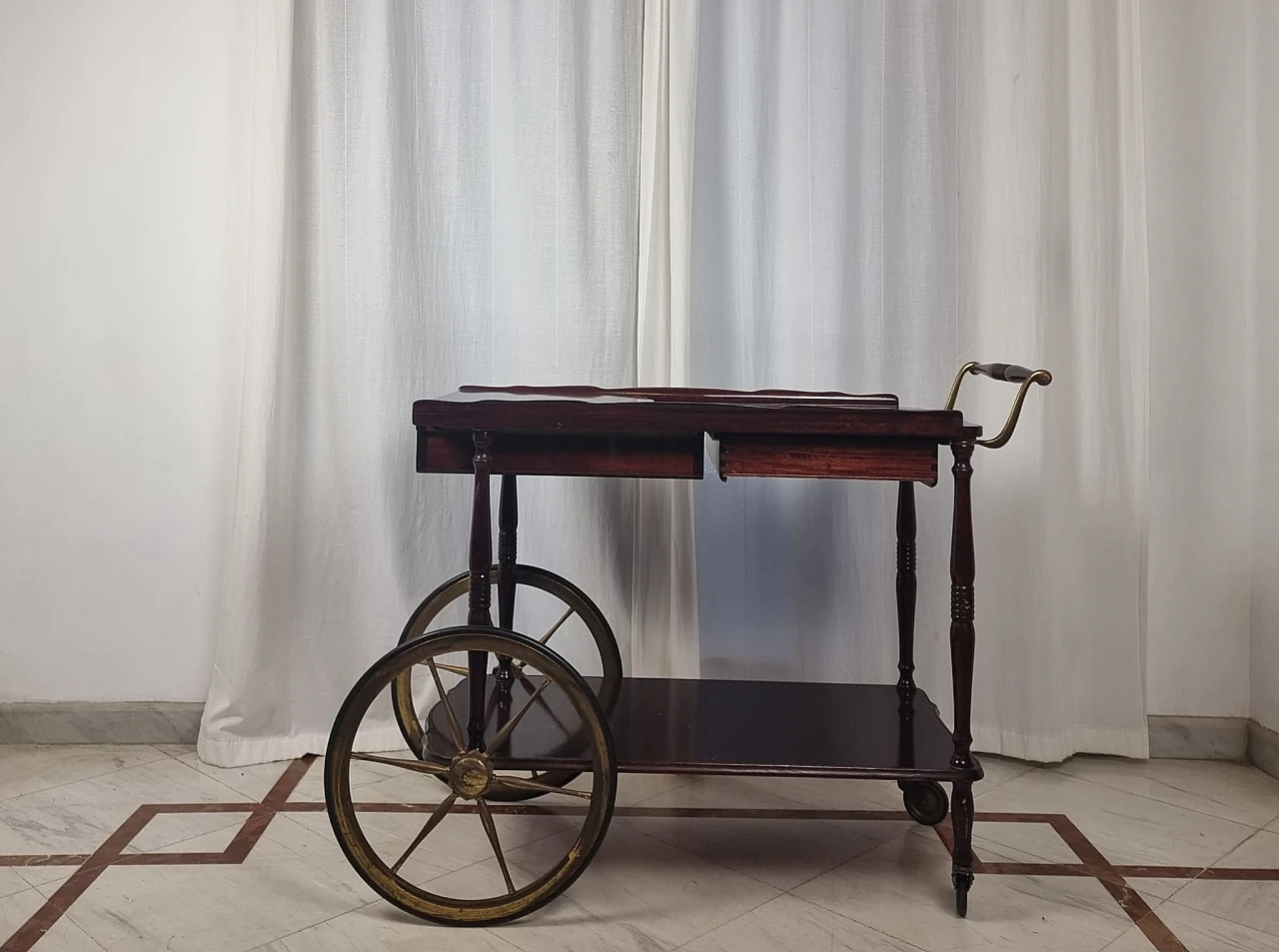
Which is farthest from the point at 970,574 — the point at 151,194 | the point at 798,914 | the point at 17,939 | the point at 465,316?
the point at 151,194

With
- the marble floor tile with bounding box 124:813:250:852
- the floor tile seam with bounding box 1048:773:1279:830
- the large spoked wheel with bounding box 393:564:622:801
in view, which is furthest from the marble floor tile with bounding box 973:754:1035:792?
the marble floor tile with bounding box 124:813:250:852

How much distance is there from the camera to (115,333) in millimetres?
2793

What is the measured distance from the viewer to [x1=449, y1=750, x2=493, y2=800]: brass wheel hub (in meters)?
1.94

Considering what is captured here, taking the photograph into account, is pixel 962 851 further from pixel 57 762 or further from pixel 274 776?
pixel 57 762

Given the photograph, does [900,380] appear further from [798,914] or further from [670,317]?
[798,914]

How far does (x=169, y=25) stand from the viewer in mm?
2754

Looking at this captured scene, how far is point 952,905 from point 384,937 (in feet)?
3.31

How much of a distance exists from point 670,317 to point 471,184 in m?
0.59

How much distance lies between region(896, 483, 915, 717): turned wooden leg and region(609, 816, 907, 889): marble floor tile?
0.29 metres

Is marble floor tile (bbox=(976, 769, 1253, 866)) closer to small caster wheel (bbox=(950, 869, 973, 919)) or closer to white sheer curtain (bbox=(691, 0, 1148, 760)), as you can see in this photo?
white sheer curtain (bbox=(691, 0, 1148, 760))

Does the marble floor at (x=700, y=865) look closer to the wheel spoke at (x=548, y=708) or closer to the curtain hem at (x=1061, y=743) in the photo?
the curtain hem at (x=1061, y=743)

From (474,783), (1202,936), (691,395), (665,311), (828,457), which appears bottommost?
(1202,936)

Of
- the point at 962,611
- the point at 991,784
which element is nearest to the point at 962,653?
the point at 962,611

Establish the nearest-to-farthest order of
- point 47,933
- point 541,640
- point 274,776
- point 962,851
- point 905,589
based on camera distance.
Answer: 1. point 47,933
2. point 962,851
3. point 905,589
4. point 541,640
5. point 274,776
